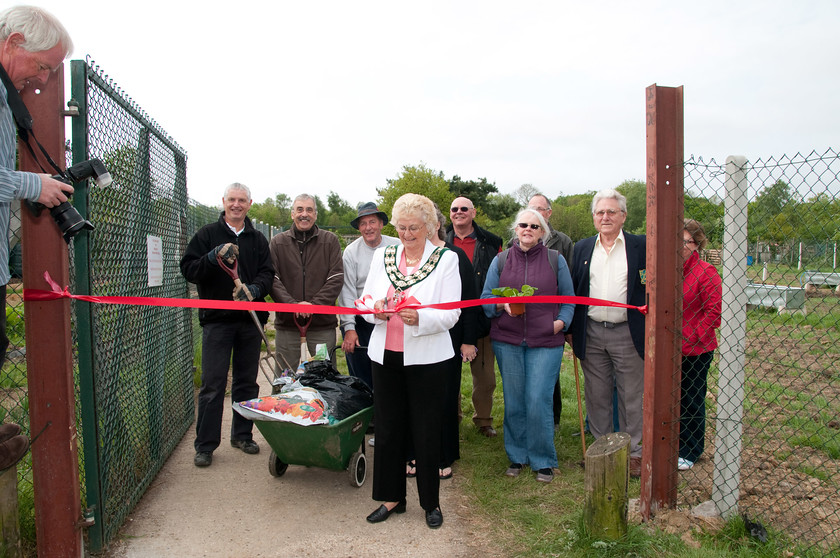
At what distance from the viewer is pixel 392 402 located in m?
3.63

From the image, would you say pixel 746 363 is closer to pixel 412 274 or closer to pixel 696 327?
pixel 696 327

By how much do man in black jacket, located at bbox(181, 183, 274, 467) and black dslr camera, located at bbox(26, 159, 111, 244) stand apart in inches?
60.1

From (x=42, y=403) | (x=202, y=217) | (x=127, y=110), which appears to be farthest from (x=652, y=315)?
(x=202, y=217)

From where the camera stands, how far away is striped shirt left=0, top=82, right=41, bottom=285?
2.45 meters

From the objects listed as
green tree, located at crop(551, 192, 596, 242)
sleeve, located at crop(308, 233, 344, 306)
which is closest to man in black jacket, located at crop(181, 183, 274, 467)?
sleeve, located at crop(308, 233, 344, 306)

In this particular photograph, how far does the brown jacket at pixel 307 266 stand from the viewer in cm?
517

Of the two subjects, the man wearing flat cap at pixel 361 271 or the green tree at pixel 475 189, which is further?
the green tree at pixel 475 189

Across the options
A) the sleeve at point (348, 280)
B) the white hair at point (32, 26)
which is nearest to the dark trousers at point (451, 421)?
the sleeve at point (348, 280)

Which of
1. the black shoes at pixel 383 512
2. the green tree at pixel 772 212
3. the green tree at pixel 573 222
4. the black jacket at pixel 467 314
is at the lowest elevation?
the black shoes at pixel 383 512

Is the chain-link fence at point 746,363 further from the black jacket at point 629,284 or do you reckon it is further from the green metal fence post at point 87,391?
the green metal fence post at point 87,391

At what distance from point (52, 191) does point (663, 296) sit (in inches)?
125

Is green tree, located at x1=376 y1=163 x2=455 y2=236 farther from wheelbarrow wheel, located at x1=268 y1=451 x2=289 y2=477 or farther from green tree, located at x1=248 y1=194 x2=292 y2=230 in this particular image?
wheelbarrow wheel, located at x1=268 y1=451 x2=289 y2=477

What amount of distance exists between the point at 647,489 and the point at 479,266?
2402 millimetres

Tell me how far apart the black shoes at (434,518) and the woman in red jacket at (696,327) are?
185 cm
